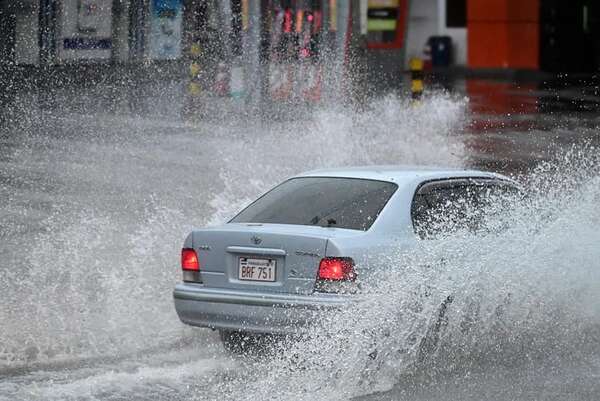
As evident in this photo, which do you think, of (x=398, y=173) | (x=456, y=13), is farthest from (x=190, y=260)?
(x=456, y=13)

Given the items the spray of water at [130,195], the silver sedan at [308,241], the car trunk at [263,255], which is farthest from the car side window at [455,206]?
the spray of water at [130,195]

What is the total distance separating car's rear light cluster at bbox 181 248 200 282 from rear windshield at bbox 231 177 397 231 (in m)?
0.47

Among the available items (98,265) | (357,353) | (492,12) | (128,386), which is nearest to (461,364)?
(357,353)

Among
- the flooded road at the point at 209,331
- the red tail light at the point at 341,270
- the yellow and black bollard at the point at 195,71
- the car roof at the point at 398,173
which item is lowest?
the flooded road at the point at 209,331

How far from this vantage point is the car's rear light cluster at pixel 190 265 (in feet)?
29.1

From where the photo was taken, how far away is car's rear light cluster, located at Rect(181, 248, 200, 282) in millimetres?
8867

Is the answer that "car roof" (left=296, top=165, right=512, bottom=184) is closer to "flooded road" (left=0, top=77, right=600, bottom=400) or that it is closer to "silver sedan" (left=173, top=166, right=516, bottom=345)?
"silver sedan" (left=173, top=166, right=516, bottom=345)

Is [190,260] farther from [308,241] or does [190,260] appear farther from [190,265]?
[308,241]

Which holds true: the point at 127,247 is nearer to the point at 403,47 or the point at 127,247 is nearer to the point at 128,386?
the point at 128,386

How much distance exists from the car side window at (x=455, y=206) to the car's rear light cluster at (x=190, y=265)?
141 cm

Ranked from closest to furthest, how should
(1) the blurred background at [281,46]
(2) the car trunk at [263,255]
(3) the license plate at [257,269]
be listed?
1. (2) the car trunk at [263,255]
2. (3) the license plate at [257,269]
3. (1) the blurred background at [281,46]

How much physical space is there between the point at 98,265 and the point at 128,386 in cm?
364

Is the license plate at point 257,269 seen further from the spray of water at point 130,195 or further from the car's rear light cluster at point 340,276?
the spray of water at point 130,195

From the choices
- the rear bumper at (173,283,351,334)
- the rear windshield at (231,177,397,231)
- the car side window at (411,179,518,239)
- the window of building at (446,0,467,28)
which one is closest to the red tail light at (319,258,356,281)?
the rear bumper at (173,283,351,334)
